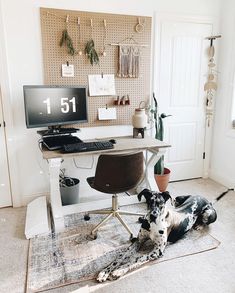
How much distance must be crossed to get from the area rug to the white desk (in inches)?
5.3

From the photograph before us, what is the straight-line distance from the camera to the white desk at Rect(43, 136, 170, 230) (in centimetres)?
220

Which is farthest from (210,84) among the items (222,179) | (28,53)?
(28,53)

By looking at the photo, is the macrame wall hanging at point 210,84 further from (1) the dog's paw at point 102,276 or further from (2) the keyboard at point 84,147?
(1) the dog's paw at point 102,276

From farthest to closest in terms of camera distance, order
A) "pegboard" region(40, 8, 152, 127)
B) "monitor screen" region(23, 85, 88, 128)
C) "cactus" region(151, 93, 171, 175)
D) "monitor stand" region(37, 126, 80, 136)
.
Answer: "cactus" region(151, 93, 171, 175) < "pegboard" region(40, 8, 152, 127) < "monitor stand" region(37, 126, 80, 136) < "monitor screen" region(23, 85, 88, 128)

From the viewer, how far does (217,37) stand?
3076 mm

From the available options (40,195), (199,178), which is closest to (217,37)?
(199,178)

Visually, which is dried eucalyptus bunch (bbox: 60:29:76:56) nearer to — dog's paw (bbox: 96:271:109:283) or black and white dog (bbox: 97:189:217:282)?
black and white dog (bbox: 97:189:217:282)

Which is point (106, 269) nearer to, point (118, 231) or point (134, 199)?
point (118, 231)

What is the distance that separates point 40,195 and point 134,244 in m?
1.30

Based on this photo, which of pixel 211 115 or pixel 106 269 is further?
pixel 211 115

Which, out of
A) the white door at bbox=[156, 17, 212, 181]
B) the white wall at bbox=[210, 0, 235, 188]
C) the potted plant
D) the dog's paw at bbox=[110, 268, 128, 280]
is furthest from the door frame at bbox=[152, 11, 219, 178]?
the dog's paw at bbox=[110, 268, 128, 280]

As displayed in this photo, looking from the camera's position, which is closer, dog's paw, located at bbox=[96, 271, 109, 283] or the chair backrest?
dog's paw, located at bbox=[96, 271, 109, 283]

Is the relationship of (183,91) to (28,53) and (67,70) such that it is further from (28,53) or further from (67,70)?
(28,53)

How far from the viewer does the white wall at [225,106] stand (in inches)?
121
